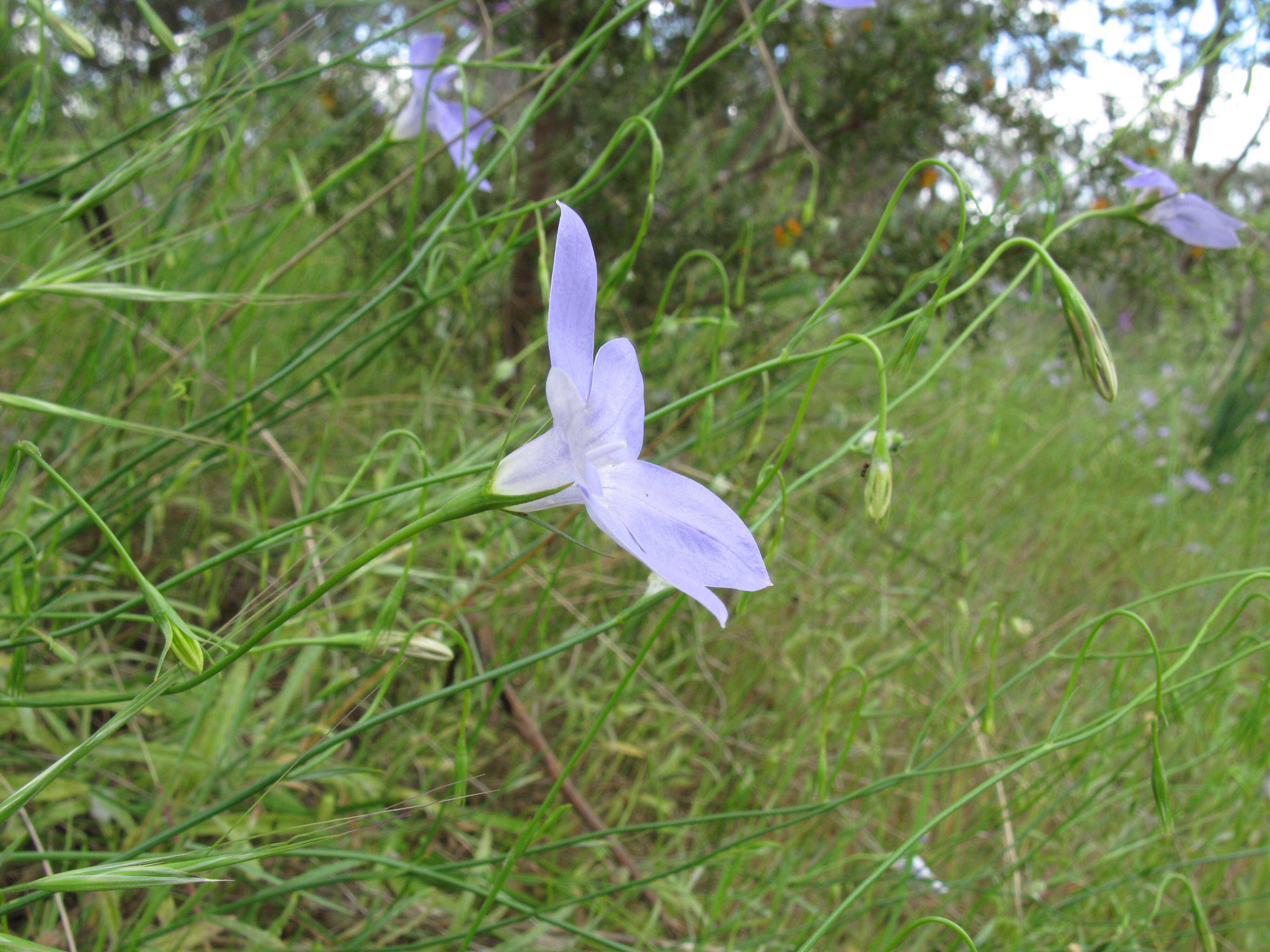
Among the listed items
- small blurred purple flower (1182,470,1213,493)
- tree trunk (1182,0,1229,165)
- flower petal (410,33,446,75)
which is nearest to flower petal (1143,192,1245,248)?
tree trunk (1182,0,1229,165)

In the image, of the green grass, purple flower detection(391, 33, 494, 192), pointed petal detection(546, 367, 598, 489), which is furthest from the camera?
purple flower detection(391, 33, 494, 192)

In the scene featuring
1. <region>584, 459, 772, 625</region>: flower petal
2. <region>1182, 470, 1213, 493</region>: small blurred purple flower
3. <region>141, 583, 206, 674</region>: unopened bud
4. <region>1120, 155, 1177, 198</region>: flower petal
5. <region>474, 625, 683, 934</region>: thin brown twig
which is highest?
<region>141, 583, 206, 674</region>: unopened bud

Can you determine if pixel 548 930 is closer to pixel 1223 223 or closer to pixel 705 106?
pixel 1223 223

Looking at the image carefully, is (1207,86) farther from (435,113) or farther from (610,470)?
(610,470)

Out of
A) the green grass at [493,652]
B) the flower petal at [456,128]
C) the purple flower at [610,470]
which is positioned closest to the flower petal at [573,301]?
the purple flower at [610,470]

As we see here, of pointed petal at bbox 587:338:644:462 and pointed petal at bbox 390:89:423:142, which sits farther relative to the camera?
pointed petal at bbox 390:89:423:142

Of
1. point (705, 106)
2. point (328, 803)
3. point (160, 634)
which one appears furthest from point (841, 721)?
point (705, 106)

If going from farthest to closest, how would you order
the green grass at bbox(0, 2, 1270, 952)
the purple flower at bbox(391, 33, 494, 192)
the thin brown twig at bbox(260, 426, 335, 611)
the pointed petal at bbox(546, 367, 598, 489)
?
the purple flower at bbox(391, 33, 494, 192) → the thin brown twig at bbox(260, 426, 335, 611) → the green grass at bbox(0, 2, 1270, 952) → the pointed petal at bbox(546, 367, 598, 489)

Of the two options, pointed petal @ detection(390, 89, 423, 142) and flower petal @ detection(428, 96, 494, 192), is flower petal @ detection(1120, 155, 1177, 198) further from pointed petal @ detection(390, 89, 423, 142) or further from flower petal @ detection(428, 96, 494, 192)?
pointed petal @ detection(390, 89, 423, 142)
